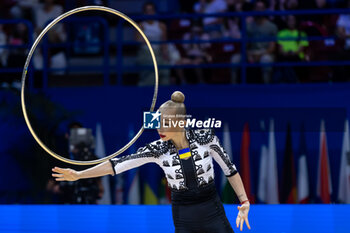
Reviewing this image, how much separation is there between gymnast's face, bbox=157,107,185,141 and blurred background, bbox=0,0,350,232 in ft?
10.5

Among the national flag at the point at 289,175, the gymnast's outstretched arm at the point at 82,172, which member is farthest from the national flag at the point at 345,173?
the gymnast's outstretched arm at the point at 82,172

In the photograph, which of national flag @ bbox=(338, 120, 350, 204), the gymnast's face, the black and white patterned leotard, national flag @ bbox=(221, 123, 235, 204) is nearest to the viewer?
the gymnast's face

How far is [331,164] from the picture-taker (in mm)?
7434

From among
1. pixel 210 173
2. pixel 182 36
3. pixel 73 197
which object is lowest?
pixel 73 197

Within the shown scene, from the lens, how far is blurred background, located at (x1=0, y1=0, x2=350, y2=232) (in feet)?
24.2

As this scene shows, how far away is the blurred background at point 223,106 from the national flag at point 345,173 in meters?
0.01

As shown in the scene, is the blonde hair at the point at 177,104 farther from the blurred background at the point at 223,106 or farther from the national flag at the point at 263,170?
the national flag at the point at 263,170

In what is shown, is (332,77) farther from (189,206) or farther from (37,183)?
(189,206)

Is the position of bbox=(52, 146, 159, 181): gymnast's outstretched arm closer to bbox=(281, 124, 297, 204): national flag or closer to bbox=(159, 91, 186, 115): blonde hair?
bbox=(159, 91, 186, 115): blonde hair

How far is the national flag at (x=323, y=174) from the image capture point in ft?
24.2

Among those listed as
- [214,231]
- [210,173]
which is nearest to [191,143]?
[210,173]

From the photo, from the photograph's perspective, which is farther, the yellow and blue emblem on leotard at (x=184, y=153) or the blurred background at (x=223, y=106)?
the blurred background at (x=223, y=106)

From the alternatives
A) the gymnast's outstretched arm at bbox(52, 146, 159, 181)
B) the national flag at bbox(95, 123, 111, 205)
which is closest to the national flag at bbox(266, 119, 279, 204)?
the national flag at bbox(95, 123, 111, 205)

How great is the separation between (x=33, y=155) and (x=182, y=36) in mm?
2451
